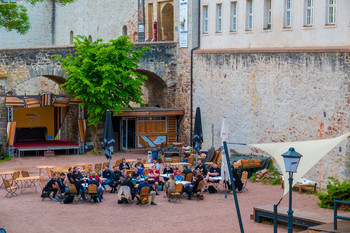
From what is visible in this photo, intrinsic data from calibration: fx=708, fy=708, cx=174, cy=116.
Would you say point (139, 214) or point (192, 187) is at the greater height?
point (192, 187)

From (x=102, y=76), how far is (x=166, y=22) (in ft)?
34.0

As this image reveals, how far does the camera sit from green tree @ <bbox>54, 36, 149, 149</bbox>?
29.5m

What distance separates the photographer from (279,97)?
83.7 feet

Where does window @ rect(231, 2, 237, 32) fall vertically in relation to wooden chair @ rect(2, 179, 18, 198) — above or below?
above

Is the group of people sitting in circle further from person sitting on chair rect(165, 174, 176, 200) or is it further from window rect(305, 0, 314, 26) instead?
window rect(305, 0, 314, 26)

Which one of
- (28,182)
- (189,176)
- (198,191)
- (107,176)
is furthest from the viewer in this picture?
(28,182)

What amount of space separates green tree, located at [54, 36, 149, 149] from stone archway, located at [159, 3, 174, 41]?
27.0 ft

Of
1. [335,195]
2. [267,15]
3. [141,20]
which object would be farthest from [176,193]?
→ [141,20]

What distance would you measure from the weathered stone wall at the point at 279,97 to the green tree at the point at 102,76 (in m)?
3.21

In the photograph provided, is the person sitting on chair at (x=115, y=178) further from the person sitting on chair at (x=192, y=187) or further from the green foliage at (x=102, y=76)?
the green foliage at (x=102, y=76)

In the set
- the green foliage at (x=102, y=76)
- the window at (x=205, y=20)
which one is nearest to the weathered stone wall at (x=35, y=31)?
the green foliage at (x=102, y=76)

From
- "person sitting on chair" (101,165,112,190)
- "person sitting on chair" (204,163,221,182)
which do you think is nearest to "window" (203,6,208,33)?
"person sitting on chair" (204,163,221,182)

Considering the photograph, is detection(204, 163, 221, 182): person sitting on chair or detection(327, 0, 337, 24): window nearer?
detection(204, 163, 221, 182): person sitting on chair

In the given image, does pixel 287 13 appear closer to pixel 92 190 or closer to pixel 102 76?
pixel 102 76
